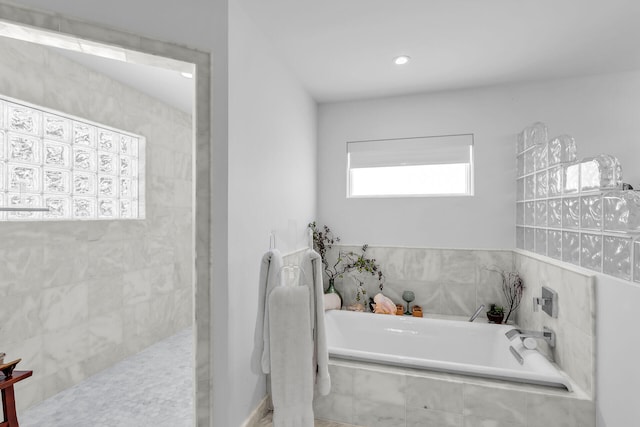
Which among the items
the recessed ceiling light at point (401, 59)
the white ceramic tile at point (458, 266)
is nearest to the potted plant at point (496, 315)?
the white ceramic tile at point (458, 266)

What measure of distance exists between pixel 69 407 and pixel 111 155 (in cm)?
197

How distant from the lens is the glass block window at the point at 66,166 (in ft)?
6.82

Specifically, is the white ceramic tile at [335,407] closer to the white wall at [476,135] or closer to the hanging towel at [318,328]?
the hanging towel at [318,328]

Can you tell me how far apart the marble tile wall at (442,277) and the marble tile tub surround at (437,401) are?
107 cm

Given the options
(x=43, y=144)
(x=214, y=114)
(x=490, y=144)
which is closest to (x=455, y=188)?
(x=490, y=144)

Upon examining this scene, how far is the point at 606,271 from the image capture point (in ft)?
5.02

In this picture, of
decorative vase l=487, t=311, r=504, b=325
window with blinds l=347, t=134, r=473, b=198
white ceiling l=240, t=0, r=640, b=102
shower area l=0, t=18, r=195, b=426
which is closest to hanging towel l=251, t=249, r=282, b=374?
shower area l=0, t=18, r=195, b=426

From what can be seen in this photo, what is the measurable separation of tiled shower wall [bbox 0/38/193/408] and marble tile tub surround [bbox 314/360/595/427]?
191cm

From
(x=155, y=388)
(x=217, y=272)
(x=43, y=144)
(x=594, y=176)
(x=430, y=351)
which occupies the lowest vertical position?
(x=155, y=388)

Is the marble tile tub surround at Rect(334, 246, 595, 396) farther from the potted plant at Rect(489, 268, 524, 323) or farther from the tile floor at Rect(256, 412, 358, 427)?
the tile floor at Rect(256, 412, 358, 427)

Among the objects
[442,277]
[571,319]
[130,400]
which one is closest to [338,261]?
[442,277]

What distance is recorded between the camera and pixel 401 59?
2.32m

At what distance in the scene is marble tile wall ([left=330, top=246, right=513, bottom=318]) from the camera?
9.05 feet

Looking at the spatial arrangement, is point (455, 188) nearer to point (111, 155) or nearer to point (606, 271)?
point (606, 271)
